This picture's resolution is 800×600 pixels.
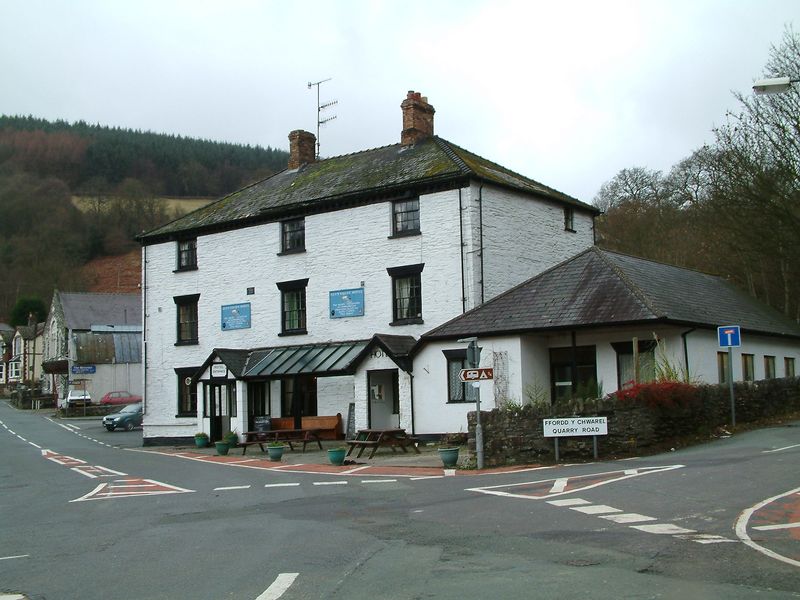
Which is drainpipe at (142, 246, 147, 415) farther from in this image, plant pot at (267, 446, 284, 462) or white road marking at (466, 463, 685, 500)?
white road marking at (466, 463, 685, 500)

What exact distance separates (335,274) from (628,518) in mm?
22979

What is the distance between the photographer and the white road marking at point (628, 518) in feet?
38.7

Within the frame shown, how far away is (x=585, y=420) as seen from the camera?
20219mm

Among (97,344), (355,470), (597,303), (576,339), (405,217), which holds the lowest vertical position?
(355,470)

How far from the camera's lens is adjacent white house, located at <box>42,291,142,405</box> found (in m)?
69.9

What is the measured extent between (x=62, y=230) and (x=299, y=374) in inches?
3270

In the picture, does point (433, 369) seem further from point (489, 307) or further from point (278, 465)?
point (278, 465)

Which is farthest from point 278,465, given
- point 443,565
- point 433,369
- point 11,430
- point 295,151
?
point 11,430

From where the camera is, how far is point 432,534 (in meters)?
11.5

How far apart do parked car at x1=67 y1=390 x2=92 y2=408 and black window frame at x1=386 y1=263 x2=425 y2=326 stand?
39.4 meters

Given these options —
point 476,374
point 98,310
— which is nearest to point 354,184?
point 476,374

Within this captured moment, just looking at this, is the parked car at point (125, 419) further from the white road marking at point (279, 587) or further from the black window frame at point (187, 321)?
the white road marking at point (279, 587)

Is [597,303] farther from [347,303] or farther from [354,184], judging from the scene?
[354,184]

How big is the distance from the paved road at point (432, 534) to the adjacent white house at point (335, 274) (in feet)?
36.7
